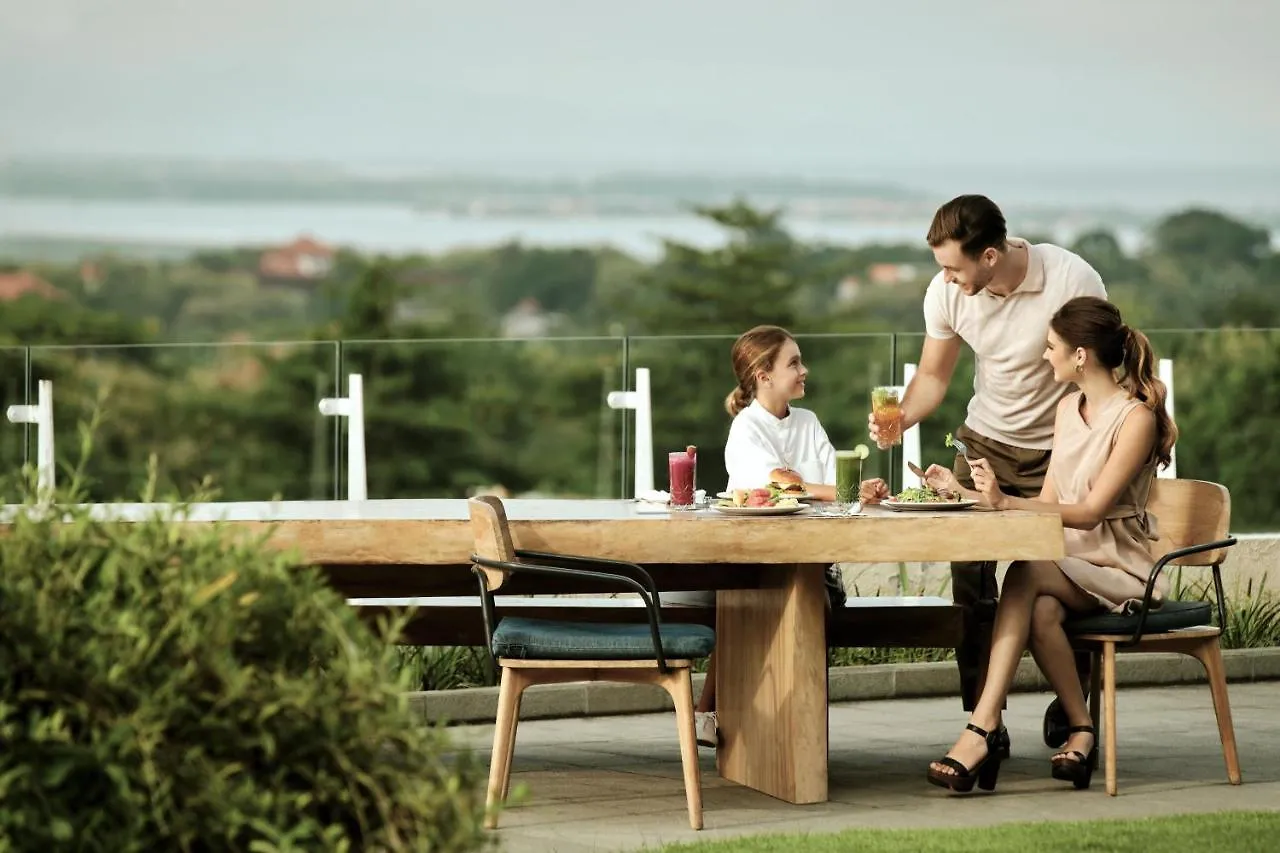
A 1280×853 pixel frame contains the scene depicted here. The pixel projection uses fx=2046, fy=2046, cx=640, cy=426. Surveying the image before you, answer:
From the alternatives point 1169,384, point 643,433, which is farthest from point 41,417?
point 1169,384

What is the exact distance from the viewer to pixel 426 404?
547 inches

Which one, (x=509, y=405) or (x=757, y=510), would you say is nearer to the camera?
(x=757, y=510)

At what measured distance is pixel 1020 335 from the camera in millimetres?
5473

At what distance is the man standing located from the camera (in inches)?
209

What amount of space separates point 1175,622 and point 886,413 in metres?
0.89

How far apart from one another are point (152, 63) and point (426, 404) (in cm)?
2482

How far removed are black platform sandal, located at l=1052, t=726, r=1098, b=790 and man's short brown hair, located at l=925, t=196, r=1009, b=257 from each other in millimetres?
1263

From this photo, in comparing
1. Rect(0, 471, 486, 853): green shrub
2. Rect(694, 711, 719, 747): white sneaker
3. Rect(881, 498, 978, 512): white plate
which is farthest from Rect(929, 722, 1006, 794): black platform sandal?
Rect(0, 471, 486, 853): green shrub

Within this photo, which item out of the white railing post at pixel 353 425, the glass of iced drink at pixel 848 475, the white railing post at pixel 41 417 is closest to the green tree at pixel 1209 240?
the white railing post at pixel 353 425

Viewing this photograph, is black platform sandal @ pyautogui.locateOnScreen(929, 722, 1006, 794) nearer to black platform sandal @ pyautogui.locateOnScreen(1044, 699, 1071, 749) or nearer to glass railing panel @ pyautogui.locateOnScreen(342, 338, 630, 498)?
black platform sandal @ pyautogui.locateOnScreen(1044, 699, 1071, 749)

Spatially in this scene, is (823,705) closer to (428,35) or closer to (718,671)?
(718,671)

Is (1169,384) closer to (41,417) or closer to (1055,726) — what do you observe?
(1055,726)

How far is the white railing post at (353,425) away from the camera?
8500 millimetres

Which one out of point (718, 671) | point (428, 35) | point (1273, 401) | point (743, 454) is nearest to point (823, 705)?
point (718, 671)
